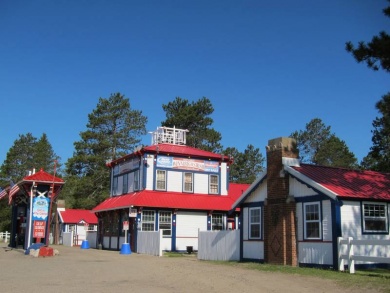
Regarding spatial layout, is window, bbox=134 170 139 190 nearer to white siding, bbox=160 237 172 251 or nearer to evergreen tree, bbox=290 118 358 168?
white siding, bbox=160 237 172 251

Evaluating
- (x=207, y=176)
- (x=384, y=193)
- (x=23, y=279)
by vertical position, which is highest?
(x=207, y=176)

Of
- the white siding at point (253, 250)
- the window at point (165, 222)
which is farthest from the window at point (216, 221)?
the white siding at point (253, 250)

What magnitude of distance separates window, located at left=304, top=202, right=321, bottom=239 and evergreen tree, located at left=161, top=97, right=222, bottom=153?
4420cm

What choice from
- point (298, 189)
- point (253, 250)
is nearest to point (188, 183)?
point (253, 250)

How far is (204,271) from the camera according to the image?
17.9 meters

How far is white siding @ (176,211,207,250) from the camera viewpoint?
3450 cm

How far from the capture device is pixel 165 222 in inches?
1346

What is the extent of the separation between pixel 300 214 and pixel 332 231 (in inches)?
78.7

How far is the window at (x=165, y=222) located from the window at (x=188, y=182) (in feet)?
9.93

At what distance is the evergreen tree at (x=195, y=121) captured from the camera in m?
65.1

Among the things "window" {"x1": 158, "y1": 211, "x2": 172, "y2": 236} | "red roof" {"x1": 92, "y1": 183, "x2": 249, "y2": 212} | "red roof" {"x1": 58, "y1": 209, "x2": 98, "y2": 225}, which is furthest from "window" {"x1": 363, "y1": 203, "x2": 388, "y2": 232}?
"red roof" {"x1": 58, "y1": 209, "x2": 98, "y2": 225}

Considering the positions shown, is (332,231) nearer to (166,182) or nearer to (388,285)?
(388,285)

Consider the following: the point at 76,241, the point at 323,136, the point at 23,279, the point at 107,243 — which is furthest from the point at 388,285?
the point at 323,136

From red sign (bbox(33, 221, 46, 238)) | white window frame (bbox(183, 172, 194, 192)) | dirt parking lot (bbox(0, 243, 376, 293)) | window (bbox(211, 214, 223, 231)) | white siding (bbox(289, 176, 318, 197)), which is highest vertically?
white window frame (bbox(183, 172, 194, 192))
